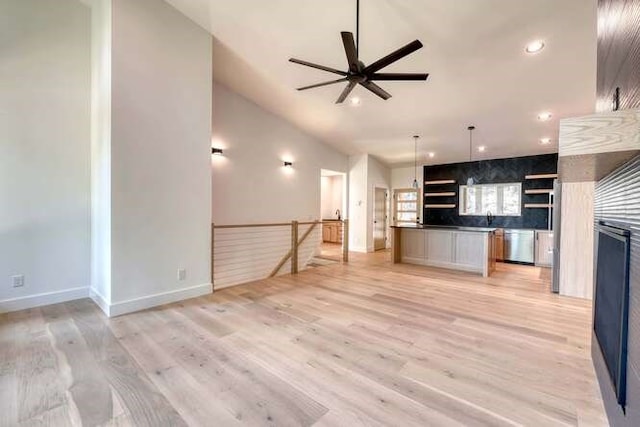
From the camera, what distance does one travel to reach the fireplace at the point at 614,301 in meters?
1.20

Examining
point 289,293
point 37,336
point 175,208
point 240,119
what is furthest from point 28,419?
point 240,119

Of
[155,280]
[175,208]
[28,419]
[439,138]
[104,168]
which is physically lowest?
[28,419]

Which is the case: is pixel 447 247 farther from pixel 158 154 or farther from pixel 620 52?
pixel 158 154

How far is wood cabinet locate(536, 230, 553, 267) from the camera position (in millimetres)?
6305

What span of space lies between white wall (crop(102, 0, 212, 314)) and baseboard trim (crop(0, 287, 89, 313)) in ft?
3.39

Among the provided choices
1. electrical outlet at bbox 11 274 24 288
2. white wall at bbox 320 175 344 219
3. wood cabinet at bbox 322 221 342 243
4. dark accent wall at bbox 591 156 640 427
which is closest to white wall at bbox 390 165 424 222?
wood cabinet at bbox 322 221 342 243

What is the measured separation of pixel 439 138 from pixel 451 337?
4963 millimetres

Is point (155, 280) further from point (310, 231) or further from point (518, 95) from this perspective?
point (518, 95)

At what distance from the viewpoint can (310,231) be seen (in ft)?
22.2

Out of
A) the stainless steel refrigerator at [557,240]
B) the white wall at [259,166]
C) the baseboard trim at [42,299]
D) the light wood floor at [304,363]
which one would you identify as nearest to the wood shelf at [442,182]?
the white wall at [259,166]

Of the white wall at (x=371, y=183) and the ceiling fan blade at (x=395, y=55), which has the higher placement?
the ceiling fan blade at (x=395, y=55)

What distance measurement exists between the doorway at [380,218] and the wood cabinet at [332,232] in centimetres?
162

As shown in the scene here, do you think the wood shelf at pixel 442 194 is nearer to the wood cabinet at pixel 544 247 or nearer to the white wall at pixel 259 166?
the wood cabinet at pixel 544 247

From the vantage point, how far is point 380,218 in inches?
352
